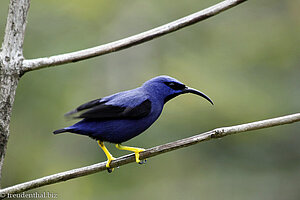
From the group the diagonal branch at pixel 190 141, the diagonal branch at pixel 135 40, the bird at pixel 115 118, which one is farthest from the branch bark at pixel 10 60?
the bird at pixel 115 118

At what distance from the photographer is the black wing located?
3.85 metres

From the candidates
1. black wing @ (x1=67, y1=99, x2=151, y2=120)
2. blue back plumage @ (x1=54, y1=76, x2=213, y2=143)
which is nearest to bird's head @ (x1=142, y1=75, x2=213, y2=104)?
blue back plumage @ (x1=54, y1=76, x2=213, y2=143)

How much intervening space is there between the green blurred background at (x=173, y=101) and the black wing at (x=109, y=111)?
4.20 m

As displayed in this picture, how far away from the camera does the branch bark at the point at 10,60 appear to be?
10.4 feet

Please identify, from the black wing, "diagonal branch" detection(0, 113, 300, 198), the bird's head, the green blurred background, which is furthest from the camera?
the green blurred background

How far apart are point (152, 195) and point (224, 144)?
184cm

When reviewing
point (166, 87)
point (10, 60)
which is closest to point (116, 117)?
point (166, 87)

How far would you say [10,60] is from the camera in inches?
126

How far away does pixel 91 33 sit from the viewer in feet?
32.3

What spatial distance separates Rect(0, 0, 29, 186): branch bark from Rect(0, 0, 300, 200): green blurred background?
509 centimetres

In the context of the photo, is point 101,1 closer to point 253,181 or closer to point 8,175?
point 8,175

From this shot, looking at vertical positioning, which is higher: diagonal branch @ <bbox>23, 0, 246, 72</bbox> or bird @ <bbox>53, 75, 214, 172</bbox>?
diagonal branch @ <bbox>23, 0, 246, 72</bbox>

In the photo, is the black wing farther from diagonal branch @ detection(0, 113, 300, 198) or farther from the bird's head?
diagonal branch @ detection(0, 113, 300, 198)

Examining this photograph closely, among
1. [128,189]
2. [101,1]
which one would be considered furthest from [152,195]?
[101,1]
